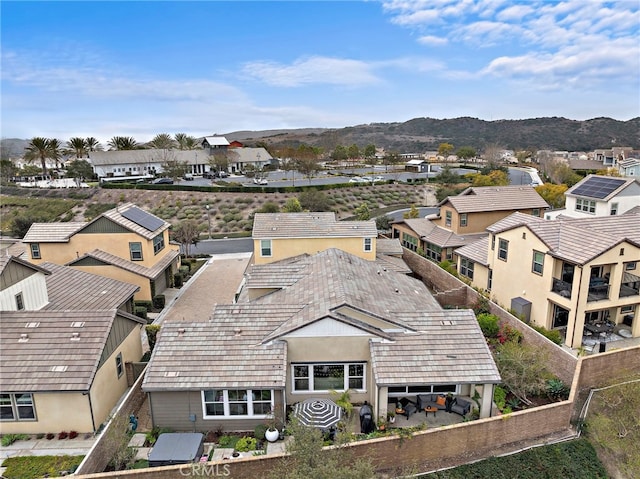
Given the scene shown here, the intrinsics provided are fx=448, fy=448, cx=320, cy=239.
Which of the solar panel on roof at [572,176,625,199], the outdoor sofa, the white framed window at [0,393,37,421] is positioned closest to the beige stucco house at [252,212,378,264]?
the outdoor sofa

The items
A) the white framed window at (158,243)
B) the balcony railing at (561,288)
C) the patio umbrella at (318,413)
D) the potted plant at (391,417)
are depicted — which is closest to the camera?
the patio umbrella at (318,413)

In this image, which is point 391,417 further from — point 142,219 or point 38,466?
point 142,219

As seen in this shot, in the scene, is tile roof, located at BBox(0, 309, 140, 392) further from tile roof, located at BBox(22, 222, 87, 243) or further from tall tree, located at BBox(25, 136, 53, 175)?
tall tree, located at BBox(25, 136, 53, 175)

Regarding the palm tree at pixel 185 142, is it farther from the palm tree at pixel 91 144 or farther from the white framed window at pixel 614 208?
the white framed window at pixel 614 208

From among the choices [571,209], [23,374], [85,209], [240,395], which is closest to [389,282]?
[240,395]

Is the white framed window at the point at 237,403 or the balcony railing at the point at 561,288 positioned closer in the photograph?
the white framed window at the point at 237,403

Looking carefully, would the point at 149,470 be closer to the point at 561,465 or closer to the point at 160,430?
the point at 160,430

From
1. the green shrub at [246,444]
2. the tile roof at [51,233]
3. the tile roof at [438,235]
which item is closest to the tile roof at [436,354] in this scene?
the green shrub at [246,444]
